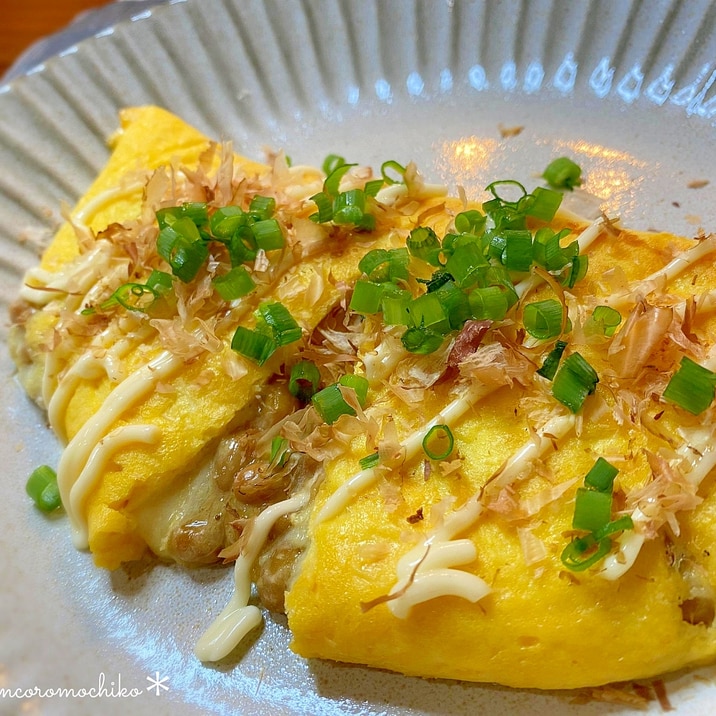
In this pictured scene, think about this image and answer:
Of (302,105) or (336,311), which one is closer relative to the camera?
(336,311)

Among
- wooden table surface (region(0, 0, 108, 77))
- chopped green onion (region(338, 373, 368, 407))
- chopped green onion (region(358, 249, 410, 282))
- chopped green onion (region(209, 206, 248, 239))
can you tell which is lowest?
wooden table surface (region(0, 0, 108, 77))

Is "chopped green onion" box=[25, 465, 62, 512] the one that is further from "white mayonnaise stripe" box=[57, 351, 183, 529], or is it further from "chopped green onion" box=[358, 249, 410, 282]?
"chopped green onion" box=[358, 249, 410, 282]

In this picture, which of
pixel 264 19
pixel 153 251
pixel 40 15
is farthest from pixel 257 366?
pixel 40 15

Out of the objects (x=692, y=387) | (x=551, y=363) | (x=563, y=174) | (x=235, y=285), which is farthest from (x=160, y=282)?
(x=563, y=174)

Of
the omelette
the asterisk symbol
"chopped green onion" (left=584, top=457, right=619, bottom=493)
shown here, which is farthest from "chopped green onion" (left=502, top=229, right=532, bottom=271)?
the asterisk symbol

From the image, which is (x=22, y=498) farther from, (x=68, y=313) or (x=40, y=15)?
(x=40, y=15)

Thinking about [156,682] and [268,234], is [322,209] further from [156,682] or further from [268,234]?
[156,682]

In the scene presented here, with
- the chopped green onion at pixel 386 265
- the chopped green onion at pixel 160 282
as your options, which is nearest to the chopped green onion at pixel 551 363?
the chopped green onion at pixel 386 265
